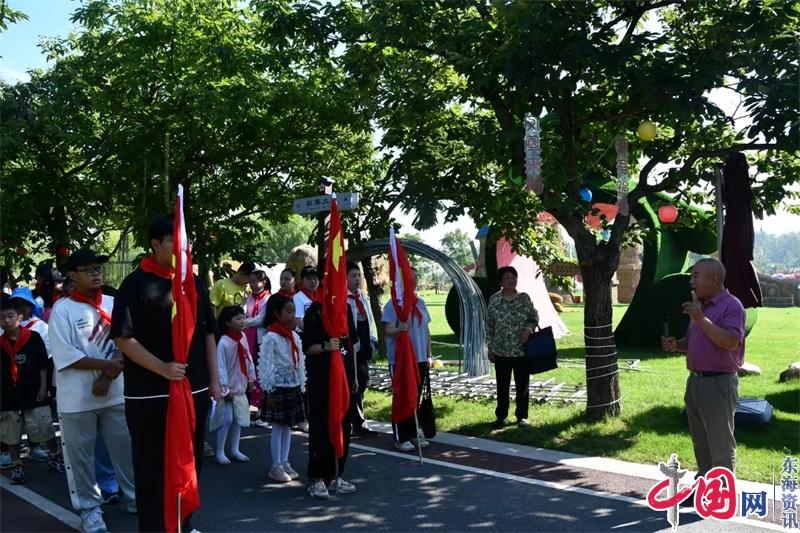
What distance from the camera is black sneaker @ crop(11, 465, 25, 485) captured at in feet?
20.7

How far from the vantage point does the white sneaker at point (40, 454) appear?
716 centimetres

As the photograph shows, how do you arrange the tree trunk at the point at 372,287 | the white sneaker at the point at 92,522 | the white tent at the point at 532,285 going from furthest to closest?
the white tent at the point at 532,285 → the tree trunk at the point at 372,287 → the white sneaker at the point at 92,522

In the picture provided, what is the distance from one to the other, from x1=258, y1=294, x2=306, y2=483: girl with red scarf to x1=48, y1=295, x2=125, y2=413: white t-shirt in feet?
5.03

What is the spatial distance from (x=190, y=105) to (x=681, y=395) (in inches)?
297

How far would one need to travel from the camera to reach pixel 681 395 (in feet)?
31.0

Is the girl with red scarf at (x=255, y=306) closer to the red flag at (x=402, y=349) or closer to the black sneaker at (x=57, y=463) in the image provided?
the red flag at (x=402, y=349)

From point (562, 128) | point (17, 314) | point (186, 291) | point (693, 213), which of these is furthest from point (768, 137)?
point (17, 314)

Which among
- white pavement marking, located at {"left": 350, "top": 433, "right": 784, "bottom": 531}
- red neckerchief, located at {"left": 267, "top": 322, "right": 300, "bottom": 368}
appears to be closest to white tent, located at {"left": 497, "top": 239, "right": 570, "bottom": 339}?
white pavement marking, located at {"left": 350, "top": 433, "right": 784, "bottom": 531}

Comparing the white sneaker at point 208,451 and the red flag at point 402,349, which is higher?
the red flag at point 402,349

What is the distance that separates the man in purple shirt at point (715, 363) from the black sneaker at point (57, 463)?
5.37m

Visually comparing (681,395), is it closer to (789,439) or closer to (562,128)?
(789,439)

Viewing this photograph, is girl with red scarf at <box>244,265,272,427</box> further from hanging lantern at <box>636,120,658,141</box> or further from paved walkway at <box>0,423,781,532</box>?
hanging lantern at <box>636,120,658,141</box>

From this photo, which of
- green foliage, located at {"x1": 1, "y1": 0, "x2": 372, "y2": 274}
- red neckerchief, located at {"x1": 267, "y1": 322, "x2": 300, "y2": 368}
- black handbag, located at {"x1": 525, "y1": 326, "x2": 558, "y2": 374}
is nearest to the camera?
red neckerchief, located at {"x1": 267, "y1": 322, "x2": 300, "y2": 368}

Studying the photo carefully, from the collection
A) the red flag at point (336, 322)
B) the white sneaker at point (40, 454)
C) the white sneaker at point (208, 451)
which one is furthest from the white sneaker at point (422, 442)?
the white sneaker at point (40, 454)
